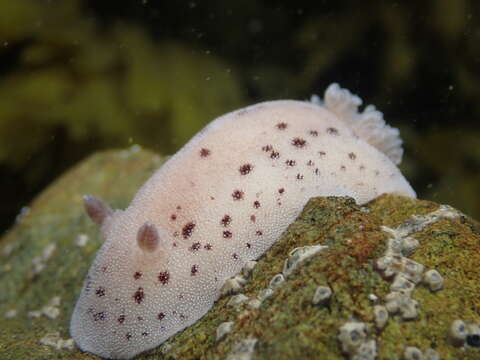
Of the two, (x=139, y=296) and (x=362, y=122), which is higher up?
(x=362, y=122)

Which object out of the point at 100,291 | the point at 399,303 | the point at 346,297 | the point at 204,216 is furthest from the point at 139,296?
the point at 399,303

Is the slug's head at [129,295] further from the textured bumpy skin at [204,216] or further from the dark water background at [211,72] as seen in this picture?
the dark water background at [211,72]

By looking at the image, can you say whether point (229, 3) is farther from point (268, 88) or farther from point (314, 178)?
point (314, 178)

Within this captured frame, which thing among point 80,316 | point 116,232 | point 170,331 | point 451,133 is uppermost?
point 451,133

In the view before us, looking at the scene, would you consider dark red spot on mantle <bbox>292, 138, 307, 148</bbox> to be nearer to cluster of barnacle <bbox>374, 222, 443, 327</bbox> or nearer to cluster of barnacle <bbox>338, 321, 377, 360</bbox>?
cluster of barnacle <bbox>374, 222, 443, 327</bbox>

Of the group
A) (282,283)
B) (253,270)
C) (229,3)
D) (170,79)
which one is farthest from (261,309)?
(229,3)

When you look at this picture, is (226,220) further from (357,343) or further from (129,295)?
(357,343)

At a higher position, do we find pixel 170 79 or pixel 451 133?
pixel 451 133
